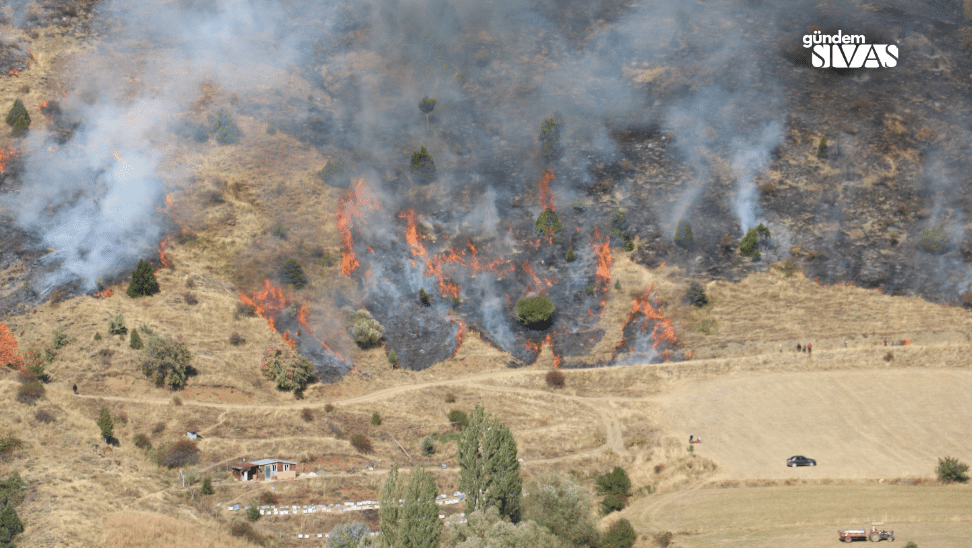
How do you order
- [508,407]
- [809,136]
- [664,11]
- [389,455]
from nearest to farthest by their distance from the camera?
[389,455], [508,407], [809,136], [664,11]

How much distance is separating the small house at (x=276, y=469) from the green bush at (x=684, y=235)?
40.9 m

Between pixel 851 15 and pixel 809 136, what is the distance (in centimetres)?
2170

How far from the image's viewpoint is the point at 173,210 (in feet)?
251

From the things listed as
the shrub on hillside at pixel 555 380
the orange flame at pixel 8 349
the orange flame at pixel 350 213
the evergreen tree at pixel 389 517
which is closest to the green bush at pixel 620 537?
the evergreen tree at pixel 389 517

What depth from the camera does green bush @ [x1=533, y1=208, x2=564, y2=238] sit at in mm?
79062

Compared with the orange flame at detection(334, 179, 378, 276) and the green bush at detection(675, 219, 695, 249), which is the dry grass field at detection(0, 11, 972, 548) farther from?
the green bush at detection(675, 219, 695, 249)

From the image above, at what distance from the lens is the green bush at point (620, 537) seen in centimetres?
5106

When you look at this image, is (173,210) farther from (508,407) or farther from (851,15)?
(851,15)

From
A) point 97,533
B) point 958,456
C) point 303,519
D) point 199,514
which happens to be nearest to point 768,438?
point 958,456

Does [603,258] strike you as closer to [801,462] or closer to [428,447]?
[428,447]

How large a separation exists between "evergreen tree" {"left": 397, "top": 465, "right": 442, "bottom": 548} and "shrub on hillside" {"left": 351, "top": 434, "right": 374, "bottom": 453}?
1687 centimetres

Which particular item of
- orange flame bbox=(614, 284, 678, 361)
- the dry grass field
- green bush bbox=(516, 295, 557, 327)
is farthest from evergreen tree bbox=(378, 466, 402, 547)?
orange flame bbox=(614, 284, 678, 361)

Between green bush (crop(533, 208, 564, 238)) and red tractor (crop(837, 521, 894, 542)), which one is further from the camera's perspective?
green bush (crop(533, 208, 564, 238))

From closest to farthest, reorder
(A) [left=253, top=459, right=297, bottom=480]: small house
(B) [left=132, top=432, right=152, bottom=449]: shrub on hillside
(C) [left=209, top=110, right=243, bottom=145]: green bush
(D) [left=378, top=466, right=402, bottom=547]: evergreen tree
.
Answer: (D) [left=378, top=466, right=402, bottom=547]: evergreen tree < (B) [left=132, top=432, right=152, bottom=449]: shrub on hillside < (A) [left=253, top=459, right=297, bottom=480]: small house < (C) [left=209, top=110, right=243, bottom=145]: green bush
